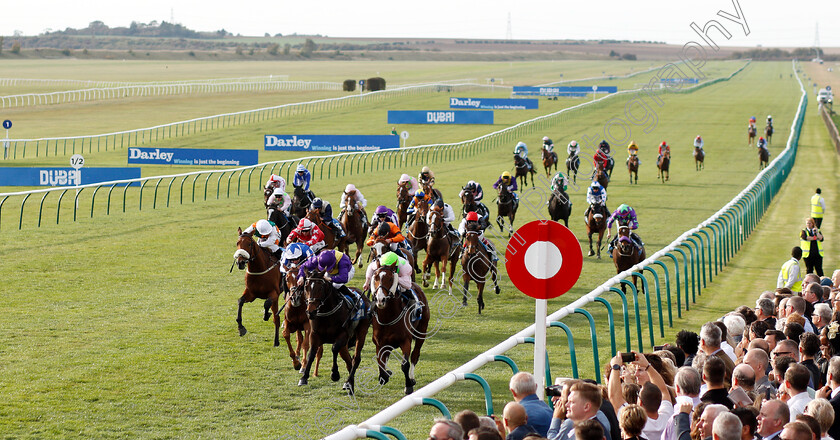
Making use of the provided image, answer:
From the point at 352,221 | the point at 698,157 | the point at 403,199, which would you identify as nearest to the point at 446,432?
the point at 352,221

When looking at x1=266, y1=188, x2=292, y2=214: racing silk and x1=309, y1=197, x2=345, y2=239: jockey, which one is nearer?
x1=309, y1=197, x2=345, y2=239: jockey

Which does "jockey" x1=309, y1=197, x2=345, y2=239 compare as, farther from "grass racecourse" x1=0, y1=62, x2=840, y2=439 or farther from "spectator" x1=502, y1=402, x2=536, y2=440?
"spectator" x1=502, y1=402, x2=536, y2=440

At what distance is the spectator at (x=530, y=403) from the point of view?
211 inches

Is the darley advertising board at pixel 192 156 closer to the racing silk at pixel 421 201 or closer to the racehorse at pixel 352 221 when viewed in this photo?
the racehorse at pixel 352 221

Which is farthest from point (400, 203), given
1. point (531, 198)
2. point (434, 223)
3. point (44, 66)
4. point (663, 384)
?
point (44, 66)

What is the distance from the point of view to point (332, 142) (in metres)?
38.3

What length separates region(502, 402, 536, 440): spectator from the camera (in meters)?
4.96

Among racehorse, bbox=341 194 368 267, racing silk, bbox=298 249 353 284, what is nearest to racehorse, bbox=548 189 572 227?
racehorse, bbox=341 194 368 267

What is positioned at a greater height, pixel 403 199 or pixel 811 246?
pixel 403 199

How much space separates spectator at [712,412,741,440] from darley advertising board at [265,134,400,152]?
3242 centimetres

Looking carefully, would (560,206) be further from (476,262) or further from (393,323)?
(393,323)

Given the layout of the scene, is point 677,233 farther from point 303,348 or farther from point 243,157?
point 243,157

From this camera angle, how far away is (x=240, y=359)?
10961mm

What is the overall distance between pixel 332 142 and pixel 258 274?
26736mm
